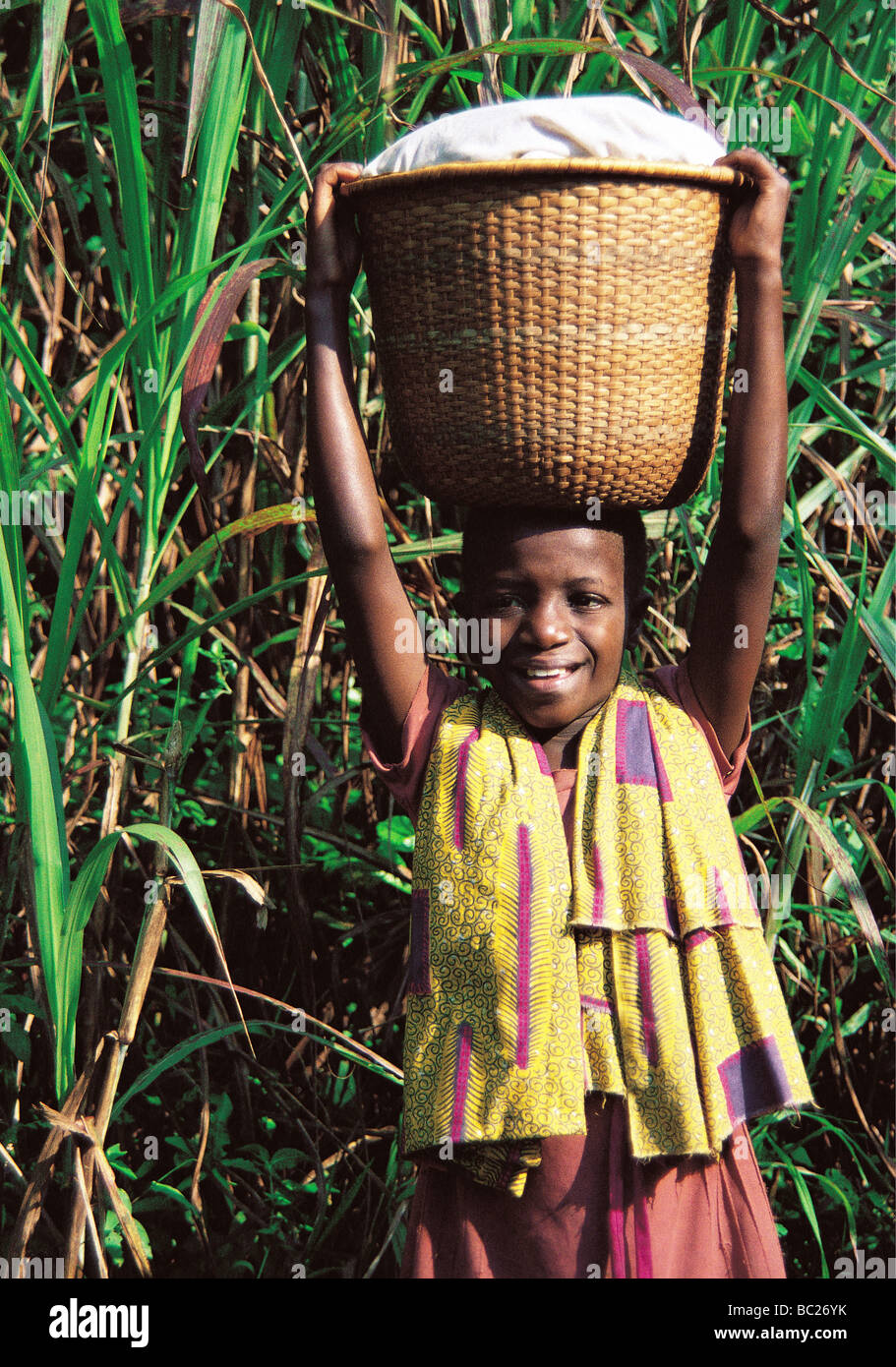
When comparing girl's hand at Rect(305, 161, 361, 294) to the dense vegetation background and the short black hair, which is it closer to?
the dense vegetation background

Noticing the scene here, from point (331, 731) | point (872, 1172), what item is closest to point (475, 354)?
point (331, 731)

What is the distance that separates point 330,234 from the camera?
1465 millimetres

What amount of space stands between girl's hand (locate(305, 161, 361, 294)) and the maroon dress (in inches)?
39.5

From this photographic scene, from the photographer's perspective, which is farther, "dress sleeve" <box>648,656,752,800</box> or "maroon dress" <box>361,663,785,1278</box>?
"dress sleeve" <box>648,656,752,800</box>

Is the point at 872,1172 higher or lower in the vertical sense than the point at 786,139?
lower

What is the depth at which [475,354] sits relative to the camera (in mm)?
1372

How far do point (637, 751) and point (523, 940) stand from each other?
0.89ft

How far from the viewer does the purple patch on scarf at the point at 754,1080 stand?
1408 millimetres

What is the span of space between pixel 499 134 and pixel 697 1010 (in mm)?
980

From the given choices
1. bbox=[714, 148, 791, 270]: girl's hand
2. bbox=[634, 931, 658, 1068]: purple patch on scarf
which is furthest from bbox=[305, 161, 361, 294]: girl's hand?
bbox=[634, 931, 658, 1068]: purple patch on scarf

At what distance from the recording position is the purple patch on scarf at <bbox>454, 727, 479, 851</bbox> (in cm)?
146

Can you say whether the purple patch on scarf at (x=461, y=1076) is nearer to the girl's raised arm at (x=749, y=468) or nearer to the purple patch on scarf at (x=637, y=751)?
the purple patch on scarf at (x=637, y=751)

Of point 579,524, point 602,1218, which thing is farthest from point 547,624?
point 602,1218
